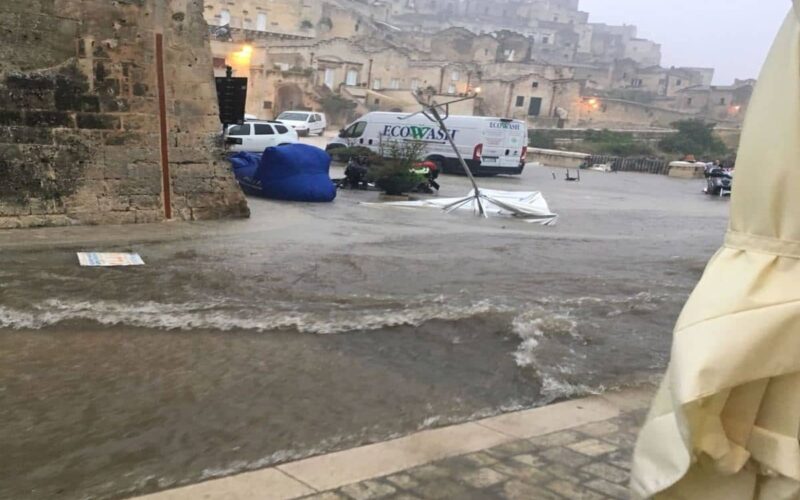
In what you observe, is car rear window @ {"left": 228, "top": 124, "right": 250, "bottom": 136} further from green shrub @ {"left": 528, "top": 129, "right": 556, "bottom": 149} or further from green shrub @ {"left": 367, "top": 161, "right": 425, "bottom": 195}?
green shrub @ {"left": 528, "top": 129, "right": 556, "bottom": 149}

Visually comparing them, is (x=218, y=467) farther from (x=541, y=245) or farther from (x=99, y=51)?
(x=541, y=245)

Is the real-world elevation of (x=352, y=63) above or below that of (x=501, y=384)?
above

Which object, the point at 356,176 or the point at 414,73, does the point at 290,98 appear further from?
the point at 356,176

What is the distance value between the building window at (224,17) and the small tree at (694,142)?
40729 mm

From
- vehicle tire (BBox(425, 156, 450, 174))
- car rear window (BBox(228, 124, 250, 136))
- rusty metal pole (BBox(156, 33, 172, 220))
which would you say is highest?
rusty metal pole (BBox(156, 33, 172, 220))

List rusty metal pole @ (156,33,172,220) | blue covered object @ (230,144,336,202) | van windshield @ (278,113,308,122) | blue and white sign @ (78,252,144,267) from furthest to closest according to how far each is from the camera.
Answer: van windshield @ (278,113,308,122) < blue covered object @ (230,144,336,202) < rusty metal pole @ (156,33,172,220) < blue and white sign @ (78,252,144,267)

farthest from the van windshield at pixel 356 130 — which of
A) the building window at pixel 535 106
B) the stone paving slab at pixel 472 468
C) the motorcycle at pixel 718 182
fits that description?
the building window at pixel 535 106

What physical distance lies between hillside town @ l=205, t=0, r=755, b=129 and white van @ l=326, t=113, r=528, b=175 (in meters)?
14.9

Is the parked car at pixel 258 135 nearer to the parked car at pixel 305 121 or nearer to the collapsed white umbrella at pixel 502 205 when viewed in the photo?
the collapsed white umbrella at pixel 502 205

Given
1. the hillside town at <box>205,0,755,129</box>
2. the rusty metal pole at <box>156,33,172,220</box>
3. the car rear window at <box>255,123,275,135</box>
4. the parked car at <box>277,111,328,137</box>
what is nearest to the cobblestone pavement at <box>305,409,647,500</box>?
the rusty metal pole at <box>156,33,172,220</box>

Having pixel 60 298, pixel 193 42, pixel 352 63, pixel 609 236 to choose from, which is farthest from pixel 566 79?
pixel 60 298

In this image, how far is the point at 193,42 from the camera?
1010 cm

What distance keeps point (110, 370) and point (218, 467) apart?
168 centimetres

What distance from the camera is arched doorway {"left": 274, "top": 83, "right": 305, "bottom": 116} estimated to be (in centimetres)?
4828
